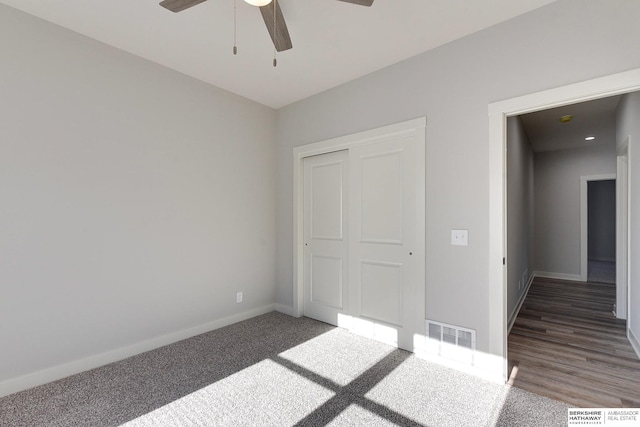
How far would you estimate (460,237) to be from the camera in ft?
8.40

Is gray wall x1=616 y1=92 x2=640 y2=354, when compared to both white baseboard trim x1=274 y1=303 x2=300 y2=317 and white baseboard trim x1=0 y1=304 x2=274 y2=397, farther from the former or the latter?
white baseboard trim x1=0 y1=304 x2=274 y2=397

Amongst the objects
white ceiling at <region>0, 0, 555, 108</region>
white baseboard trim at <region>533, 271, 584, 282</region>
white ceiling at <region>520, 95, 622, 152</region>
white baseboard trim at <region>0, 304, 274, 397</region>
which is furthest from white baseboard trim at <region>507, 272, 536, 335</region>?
white baseboard trim at <region>0, 304, 274, 397</region>

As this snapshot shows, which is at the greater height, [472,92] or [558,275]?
[472,92]

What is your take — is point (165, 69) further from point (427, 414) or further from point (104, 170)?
point (427, 414)

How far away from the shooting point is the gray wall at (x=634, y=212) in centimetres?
284

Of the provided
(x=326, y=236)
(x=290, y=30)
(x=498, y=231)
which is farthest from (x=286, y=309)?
(x=290, y=30)

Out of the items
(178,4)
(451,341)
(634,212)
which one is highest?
(178,4)

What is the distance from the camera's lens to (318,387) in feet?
7.34

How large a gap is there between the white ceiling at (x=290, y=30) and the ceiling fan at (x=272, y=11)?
255mm

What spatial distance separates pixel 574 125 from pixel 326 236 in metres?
4.40

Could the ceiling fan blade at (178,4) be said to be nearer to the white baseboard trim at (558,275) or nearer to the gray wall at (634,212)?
the gray wall at (634,212)

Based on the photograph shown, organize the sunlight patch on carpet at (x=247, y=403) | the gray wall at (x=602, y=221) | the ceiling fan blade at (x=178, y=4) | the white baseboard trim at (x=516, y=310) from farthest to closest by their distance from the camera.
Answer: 1. the gray wall at (x=602, y=221)
2. the white baseboard trim at (x=516, y=310)
3. the sunlight patch on carpet at (x=247, y=403)
4. the ceiling fan blade at (x=178, y=4)

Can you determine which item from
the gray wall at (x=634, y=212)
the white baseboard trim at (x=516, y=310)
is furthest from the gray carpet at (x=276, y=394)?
the gray wall at (x=634, y=212)

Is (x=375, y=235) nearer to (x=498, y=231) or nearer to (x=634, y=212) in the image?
(x=498, y=231)
